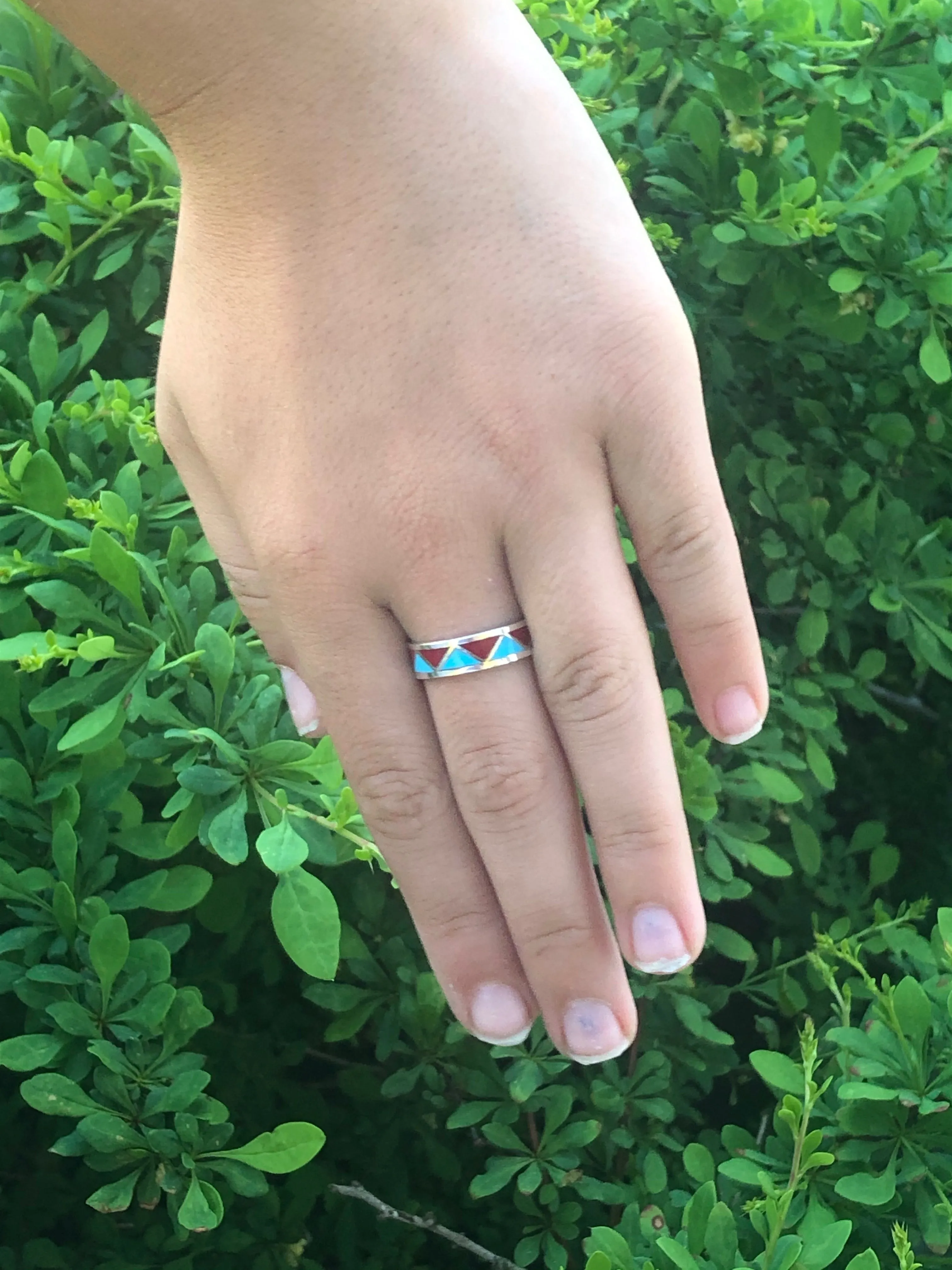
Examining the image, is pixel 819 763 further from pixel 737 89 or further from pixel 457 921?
pixel 737 89

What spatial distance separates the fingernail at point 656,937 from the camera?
79 centimetres

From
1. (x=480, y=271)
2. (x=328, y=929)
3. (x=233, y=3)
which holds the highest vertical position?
(x=233, y=3)

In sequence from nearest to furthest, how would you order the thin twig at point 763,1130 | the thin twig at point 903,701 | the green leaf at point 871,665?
the thin twig at point 763,1130 → the green leaf at point 871,665 → the thin twig at point 903,701

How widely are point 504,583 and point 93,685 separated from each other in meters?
0.42

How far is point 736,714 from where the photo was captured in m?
0.83

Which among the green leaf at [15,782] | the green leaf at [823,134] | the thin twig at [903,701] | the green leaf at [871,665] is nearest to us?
the green leaf at [15,782]

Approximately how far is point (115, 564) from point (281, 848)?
0.94 feet

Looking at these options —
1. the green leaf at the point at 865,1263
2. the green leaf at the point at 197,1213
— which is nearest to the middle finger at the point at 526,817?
the green leaf at the point at 865,1263

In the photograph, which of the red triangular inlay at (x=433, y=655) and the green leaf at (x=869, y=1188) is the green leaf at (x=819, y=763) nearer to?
the green leaf at (x=869, y=1188)

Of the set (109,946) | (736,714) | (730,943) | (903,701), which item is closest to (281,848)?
(109,946)

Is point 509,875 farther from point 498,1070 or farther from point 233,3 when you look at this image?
point 233,3

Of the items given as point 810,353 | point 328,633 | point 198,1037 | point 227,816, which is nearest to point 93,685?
point 227,816

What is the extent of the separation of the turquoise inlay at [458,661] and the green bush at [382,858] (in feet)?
0.64

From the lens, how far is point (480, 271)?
2.29ft
